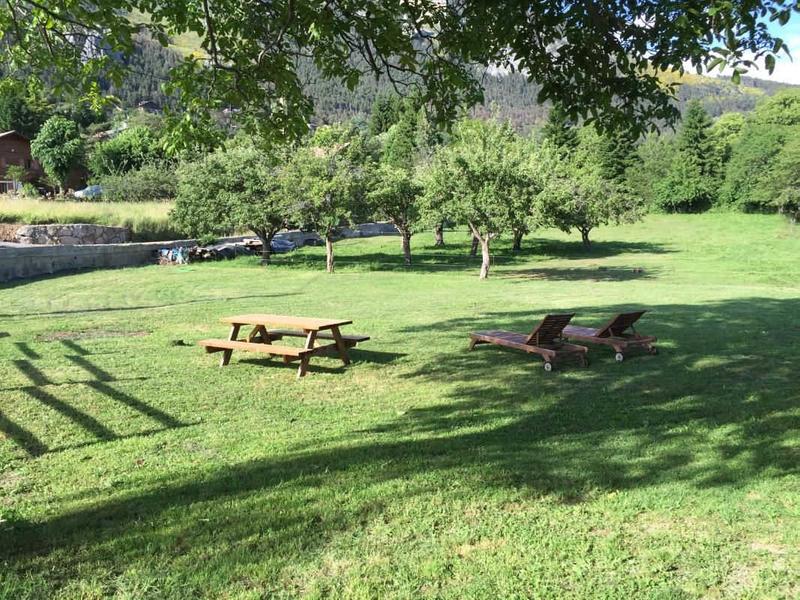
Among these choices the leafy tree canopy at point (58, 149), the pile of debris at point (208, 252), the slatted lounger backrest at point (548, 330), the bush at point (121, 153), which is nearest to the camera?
the slatted lounger backrest at point (548, 330)

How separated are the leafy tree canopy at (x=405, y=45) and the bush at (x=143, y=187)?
122 feet

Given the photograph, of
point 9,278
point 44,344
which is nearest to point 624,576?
point 44,344

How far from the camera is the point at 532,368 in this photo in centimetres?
861

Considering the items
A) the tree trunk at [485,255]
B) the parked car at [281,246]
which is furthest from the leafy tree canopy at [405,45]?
the parked car at [281,246]

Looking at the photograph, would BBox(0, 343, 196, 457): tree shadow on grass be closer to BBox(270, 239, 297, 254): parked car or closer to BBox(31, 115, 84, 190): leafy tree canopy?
BBox(270, 239, 297, 254): parked car

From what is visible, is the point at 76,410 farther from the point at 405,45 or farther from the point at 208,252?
the point at 208,252

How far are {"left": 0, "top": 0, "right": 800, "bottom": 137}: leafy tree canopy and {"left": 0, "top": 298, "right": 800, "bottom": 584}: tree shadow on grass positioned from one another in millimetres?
2852

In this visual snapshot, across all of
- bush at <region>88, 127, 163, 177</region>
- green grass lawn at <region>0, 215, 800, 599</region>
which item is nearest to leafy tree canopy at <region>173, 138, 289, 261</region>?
green grass lawn at <region>0, 215, 800, 599</region>

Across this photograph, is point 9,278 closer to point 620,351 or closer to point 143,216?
point 143,216

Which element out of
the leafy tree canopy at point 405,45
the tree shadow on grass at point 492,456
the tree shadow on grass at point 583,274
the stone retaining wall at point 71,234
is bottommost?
the tree shadow on grass at point 583,274

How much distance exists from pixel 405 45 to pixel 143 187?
40786 mm

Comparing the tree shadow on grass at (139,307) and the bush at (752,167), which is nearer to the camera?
the tree shadow on grass at (139,307)

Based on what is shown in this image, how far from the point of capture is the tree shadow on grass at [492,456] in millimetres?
3799

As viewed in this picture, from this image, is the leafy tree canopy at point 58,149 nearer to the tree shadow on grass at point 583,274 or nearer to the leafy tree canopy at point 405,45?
the tree shadow on grass at point 583,274
